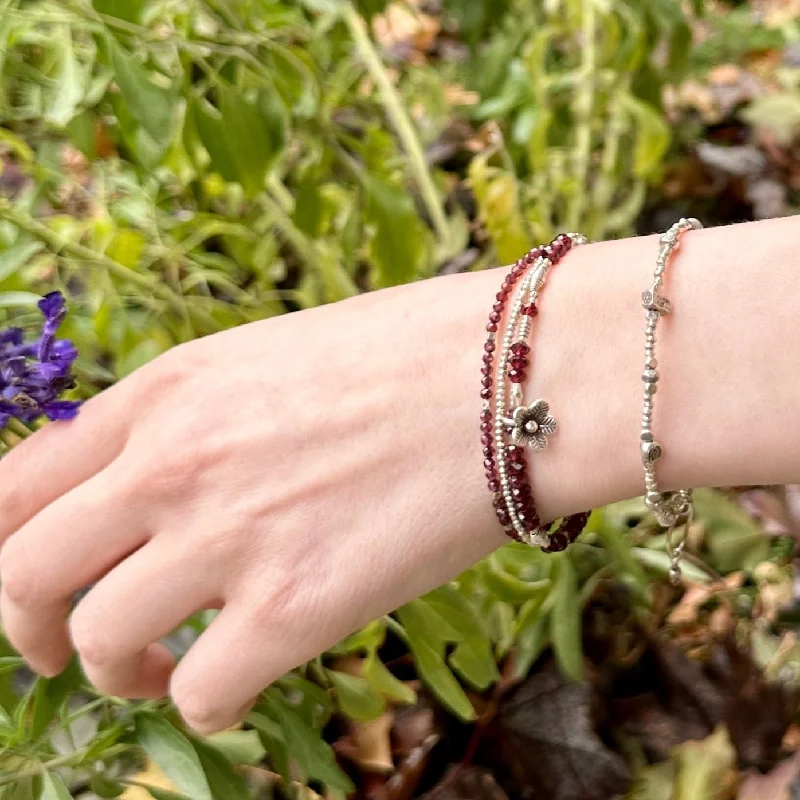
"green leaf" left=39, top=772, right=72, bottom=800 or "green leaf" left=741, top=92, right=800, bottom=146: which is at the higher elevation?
A: "green leaf" left=741, top=92, right=800, bottom=146

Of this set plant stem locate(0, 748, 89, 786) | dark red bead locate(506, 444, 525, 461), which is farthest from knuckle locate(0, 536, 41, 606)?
dark red bead locate(506, 444, 525, 461)

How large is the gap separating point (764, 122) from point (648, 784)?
1.13m

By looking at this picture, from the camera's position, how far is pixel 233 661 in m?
0.56

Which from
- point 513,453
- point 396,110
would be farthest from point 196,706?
point 396,110

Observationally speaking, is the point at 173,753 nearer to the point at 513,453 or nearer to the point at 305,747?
the point at 305,747

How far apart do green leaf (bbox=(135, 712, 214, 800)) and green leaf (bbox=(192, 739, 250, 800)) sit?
54 mm

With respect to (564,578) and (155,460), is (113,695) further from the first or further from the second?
(564,578)

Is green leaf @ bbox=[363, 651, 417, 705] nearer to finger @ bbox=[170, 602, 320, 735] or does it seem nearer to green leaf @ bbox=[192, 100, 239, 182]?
finger @ bbox=[170, 602, 320, 735]

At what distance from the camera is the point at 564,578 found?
83 cm

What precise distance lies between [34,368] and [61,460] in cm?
8

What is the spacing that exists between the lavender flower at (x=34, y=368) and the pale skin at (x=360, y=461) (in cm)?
5

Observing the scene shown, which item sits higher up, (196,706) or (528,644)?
(196,706)

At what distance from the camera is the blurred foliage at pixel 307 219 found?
2.31 ft

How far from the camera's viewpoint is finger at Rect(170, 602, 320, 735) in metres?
0.56
